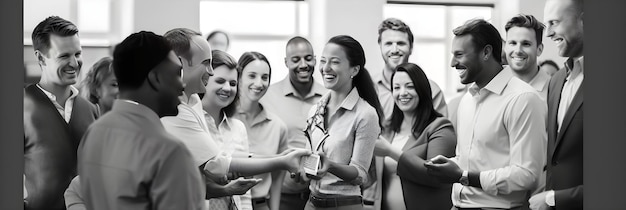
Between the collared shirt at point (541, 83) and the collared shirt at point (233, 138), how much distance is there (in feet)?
5.96

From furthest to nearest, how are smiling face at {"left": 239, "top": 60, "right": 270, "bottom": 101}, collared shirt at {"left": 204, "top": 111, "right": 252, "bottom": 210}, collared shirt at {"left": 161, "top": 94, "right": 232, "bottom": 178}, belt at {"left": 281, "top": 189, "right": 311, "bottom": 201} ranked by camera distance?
belt at {"left": 281, "top": 189, "right": 311, "bottom": 201}, smiling face at {"left": 239, "top": 60, "right": 270, "bottom": 101}, collared shirt at {"left": 204, "top": 111, "right": 252, "bottom": 210}, collared shirt at {"left": 161, "top": 94, "right": 232, "bottom": 178}

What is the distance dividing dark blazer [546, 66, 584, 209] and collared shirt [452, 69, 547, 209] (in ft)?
0.19

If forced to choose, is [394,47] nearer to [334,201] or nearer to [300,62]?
[300,62]

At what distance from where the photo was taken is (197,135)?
447 cm

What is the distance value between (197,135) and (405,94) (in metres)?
1.39

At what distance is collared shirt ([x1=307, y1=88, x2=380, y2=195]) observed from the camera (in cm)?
495

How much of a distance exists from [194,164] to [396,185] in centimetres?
153

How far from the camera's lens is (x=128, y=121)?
4.02 meters

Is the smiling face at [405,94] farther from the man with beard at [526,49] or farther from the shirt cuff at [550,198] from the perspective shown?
the shirt cuff at [550,198]

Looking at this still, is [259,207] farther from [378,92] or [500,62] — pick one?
[500,62]

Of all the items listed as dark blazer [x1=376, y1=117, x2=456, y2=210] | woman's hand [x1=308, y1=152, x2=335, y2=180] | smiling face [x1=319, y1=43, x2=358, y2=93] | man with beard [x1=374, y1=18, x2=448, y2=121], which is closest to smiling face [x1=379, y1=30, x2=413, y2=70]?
man with beard [x1=374, y1=18, x2=448, y2=121]

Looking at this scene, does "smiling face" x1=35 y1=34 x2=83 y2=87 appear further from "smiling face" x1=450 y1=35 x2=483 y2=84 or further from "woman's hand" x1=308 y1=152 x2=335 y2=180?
"smiling face" x1=450 y1=35 x2=483 y2=84

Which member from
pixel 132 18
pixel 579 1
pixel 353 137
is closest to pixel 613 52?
pixel 579 1

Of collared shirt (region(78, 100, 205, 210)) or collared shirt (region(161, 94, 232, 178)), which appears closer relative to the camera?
collared shirt (region(78, 100, 205, 210))
